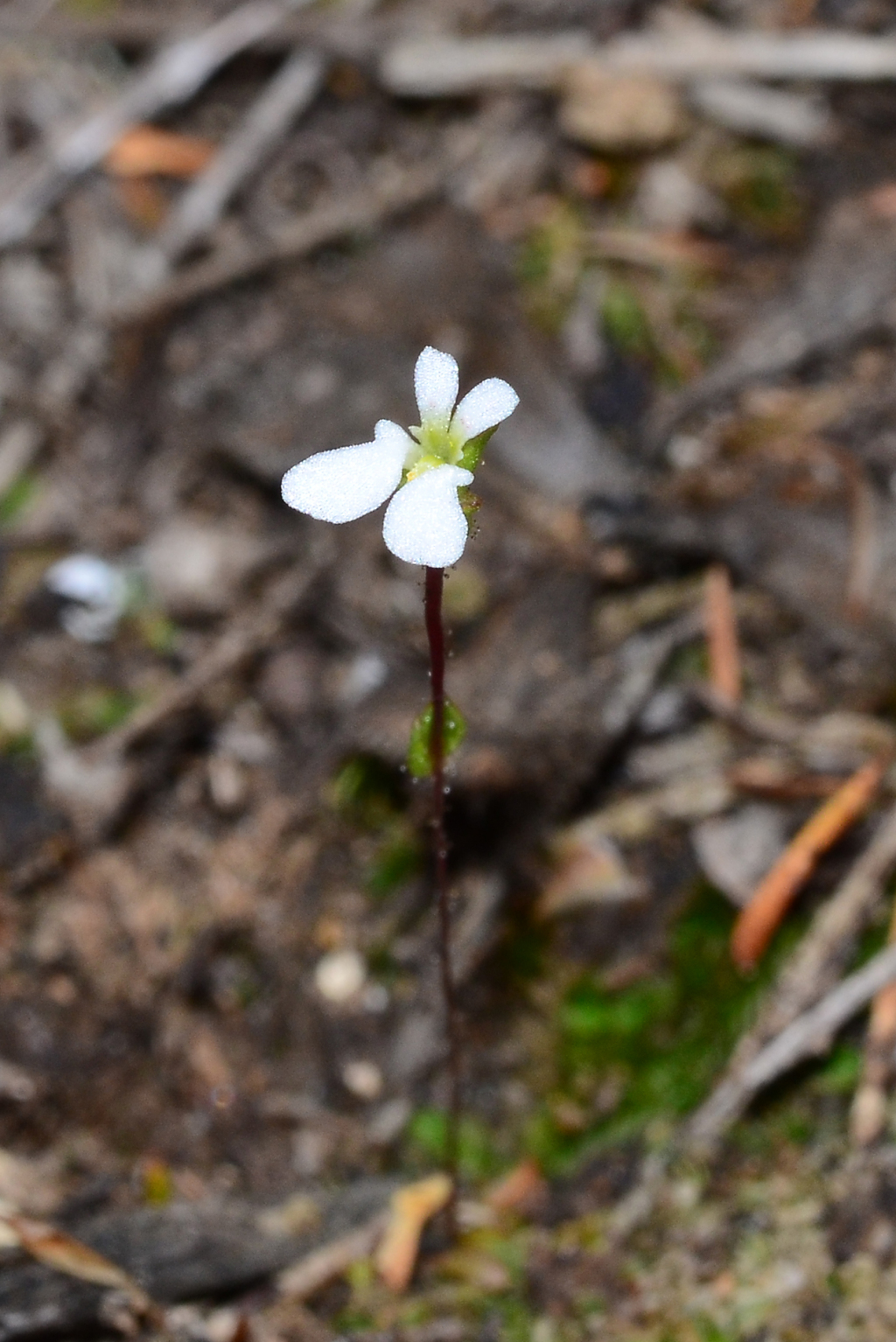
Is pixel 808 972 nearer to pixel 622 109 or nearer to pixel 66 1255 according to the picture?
pixel 66 1255

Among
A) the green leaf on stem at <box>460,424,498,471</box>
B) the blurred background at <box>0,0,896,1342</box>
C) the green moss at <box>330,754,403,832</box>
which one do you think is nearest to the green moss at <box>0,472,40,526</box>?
the blurred background at <box>0,0,896,1342</box>

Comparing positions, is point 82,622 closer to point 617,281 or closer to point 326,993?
point 326,993

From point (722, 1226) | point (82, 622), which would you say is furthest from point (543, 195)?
point (722, 1226)

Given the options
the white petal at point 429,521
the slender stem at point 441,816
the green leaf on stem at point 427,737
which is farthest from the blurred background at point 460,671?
the white petal at point 429,521

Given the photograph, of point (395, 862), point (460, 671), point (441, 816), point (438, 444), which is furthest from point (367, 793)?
point (438, 444)

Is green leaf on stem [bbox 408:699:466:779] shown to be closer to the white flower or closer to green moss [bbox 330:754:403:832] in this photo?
the white flower

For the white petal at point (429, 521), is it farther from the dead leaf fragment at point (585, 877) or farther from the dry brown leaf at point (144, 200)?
the dry brown leaf at point (144, 200)

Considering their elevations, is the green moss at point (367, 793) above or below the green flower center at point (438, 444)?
above
